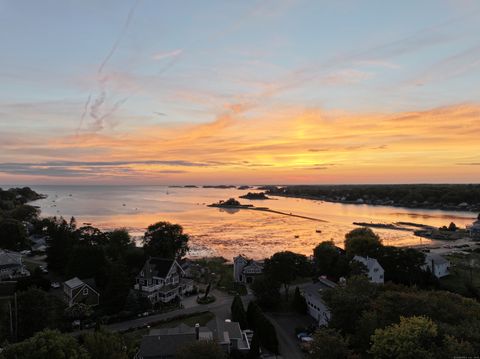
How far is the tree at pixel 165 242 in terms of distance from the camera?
42156 millimetres

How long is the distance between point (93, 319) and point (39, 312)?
15.5 ft

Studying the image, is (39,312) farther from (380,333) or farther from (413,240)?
(413,240)

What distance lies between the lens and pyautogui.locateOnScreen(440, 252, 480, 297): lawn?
34.0 m

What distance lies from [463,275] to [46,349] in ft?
132

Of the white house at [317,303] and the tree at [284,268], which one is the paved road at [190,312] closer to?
the tree at [284,268]

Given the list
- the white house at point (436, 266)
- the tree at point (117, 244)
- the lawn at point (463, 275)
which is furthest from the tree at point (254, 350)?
the white house at point (436, 266)

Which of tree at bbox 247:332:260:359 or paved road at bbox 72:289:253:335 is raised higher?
tree at bbox 247:332:260:359

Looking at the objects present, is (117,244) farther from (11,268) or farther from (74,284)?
(11,268)

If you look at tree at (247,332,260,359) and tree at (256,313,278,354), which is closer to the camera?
tree at (247,332,260,359)

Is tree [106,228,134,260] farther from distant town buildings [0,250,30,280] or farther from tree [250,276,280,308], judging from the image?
tree [250,276,280,308]

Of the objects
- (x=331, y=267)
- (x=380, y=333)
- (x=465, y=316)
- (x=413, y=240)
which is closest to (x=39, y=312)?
(x=380, y=333)

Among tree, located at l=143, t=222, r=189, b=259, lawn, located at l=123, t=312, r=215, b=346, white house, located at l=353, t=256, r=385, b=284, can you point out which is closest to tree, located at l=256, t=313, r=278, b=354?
lawn, located at l=123, t=312, r=215, b=346

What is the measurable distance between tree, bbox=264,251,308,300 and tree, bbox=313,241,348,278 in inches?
273

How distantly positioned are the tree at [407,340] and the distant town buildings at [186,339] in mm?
8000
